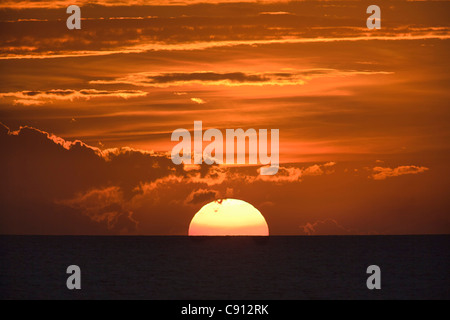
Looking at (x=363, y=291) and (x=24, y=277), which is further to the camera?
(x=24, y=277)

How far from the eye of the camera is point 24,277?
3499 inches

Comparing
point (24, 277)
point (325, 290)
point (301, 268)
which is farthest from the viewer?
point (301, 268)

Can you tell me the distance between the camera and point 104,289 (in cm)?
7188
